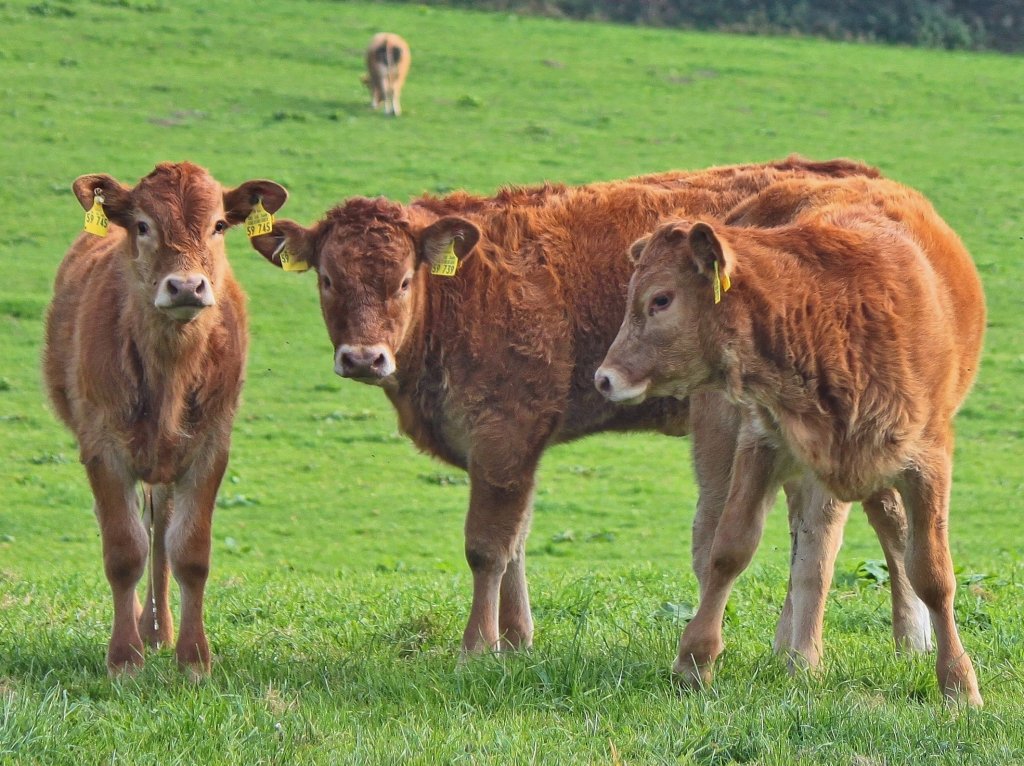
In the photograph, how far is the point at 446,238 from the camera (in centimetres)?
758

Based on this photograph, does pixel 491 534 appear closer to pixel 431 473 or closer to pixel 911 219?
pixel 911 219

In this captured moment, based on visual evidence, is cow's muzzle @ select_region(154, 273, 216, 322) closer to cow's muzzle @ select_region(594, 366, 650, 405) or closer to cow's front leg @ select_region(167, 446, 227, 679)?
cow's front leg @ select_region(167, 446, 227, 679)

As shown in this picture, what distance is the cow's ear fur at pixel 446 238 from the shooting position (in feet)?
24.7

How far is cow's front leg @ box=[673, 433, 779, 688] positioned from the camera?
656cm

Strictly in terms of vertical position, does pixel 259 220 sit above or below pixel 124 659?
above

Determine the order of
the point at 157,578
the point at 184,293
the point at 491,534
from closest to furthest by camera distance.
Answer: the point at 184,293 < the point at 491,534 < the point at 157,578

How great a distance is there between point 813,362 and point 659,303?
688 millimetres

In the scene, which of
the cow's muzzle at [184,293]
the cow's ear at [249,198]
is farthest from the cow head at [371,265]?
the cow's muzzle at [184,293]

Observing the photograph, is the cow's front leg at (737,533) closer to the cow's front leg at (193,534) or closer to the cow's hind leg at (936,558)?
the cow's hind leg at (936,558)

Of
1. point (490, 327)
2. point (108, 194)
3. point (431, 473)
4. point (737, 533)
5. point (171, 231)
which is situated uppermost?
point (108, 194)

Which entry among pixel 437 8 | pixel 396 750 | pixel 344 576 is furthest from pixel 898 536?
pixel 437 8

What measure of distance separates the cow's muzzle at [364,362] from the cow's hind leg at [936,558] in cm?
245

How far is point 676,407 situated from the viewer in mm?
7867

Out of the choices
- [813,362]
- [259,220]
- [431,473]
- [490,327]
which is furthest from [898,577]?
[431,473]
